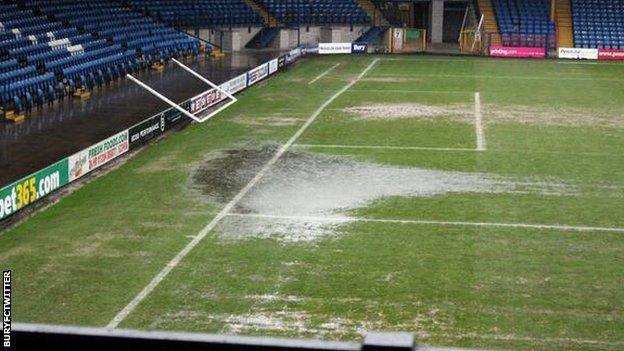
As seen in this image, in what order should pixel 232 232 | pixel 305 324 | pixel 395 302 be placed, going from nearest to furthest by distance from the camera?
pixel 305 324
pixel 395 302
pixel 232 232

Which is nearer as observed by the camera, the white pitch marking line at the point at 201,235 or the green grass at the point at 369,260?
the green grass at the point at 369,260

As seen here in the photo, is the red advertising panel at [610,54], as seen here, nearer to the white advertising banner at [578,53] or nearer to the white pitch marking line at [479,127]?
the white advertising banner at [578,53]

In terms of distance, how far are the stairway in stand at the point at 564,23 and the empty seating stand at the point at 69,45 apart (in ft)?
92.5

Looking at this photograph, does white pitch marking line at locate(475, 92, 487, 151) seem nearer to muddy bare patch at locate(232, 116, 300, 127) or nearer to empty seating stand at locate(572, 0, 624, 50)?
muddy bare patch at locate(232, 116, 300, 127)

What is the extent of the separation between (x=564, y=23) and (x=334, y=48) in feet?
61.0

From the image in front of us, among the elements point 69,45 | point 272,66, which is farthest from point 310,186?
point 272,66

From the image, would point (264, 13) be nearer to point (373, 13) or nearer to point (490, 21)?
point (373, 13)

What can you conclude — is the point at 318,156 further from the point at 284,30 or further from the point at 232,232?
the point at 284,30

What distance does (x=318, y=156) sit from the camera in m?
33.1

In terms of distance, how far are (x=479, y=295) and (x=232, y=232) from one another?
7148 millimetres

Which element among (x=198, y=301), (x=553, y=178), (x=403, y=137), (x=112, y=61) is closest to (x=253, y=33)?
(x=112, y=61)

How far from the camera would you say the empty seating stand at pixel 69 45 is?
4153cm

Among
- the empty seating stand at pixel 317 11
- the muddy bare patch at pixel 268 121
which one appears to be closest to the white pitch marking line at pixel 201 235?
the muddy bare patch at pixel 268 121

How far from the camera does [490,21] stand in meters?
74.8
